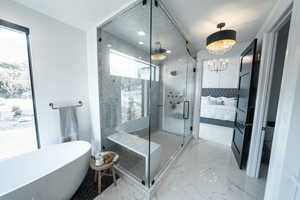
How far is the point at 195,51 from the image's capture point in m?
2.95

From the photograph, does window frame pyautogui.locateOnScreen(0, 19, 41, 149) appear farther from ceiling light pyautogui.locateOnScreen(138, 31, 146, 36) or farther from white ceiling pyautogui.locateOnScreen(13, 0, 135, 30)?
ceiling light pyautogui.locateOnScreen(138, 31, 146, 36)

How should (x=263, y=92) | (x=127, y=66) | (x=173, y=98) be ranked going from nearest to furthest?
(x=263, y=92) < (x=127, y=66) < (x=173, y=98)

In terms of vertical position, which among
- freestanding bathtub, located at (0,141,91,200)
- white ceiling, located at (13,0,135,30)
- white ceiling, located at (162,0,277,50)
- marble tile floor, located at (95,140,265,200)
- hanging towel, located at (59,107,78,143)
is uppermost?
white ceiling, located at (162,0,277,50)

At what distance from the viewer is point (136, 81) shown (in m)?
2.32

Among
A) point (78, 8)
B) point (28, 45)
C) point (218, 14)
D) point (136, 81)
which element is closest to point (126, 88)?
point (136, 81)

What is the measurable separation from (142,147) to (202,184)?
1042mm

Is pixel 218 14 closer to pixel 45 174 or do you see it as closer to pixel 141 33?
pixel 141 33

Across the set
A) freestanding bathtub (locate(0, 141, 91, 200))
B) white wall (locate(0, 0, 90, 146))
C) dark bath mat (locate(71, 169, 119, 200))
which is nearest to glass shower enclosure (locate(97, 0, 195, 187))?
dark bath mat (locate(71, 169, 119, 200))

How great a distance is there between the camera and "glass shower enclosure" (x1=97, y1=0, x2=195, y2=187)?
5.37ft

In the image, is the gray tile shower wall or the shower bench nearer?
the shower bench

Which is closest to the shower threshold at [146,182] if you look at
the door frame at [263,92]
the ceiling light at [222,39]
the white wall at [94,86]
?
the white wall at [94,86]

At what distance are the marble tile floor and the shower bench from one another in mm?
268

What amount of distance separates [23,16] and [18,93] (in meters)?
1.04

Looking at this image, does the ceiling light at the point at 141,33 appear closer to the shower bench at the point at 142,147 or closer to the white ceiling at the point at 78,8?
the white ceiling at the point at 78,8
